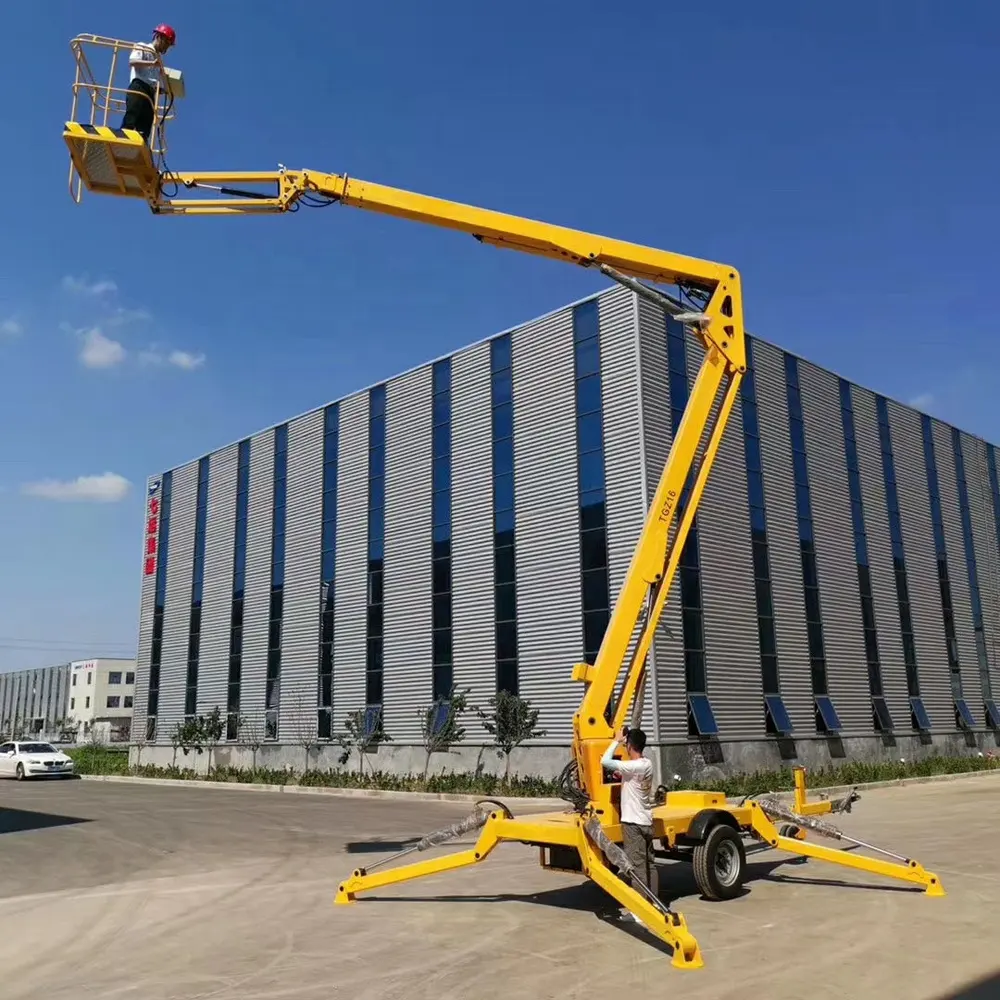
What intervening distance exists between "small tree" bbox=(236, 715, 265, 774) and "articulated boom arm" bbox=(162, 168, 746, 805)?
28865mm

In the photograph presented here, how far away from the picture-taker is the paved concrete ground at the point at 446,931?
7.36m

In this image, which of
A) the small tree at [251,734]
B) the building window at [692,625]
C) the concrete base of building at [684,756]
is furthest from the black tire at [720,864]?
the small tree at [251,734]

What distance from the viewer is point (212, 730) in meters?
38.8

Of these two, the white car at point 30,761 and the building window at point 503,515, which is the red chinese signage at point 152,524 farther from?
the building window at point 503,515

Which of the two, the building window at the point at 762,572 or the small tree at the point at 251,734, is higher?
the building window at the point at 762,572

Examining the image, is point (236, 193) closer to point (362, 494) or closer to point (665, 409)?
point (665, 409)

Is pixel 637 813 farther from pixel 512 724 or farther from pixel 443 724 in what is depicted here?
pixel 443 724

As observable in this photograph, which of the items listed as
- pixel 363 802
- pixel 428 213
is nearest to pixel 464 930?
pixel 428 213

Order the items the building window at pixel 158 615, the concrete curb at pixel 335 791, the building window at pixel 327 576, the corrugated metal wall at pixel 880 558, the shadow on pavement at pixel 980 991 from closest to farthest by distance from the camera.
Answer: the shadow on pavement at pixel 980 991
the concrete curb at pixel 335 791
the corrugated metal wall at pixel 880 558
the building window at pixel 327 576
the building window at pixel 158 615

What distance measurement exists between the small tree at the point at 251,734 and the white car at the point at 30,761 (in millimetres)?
7909

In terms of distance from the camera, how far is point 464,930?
9.27 metres

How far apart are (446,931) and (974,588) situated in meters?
38.4

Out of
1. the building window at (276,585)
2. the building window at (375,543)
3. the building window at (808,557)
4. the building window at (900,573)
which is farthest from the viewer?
the building window at (276,585)

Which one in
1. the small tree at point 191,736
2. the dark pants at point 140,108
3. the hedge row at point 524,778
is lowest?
the hedge row at point 524,778
